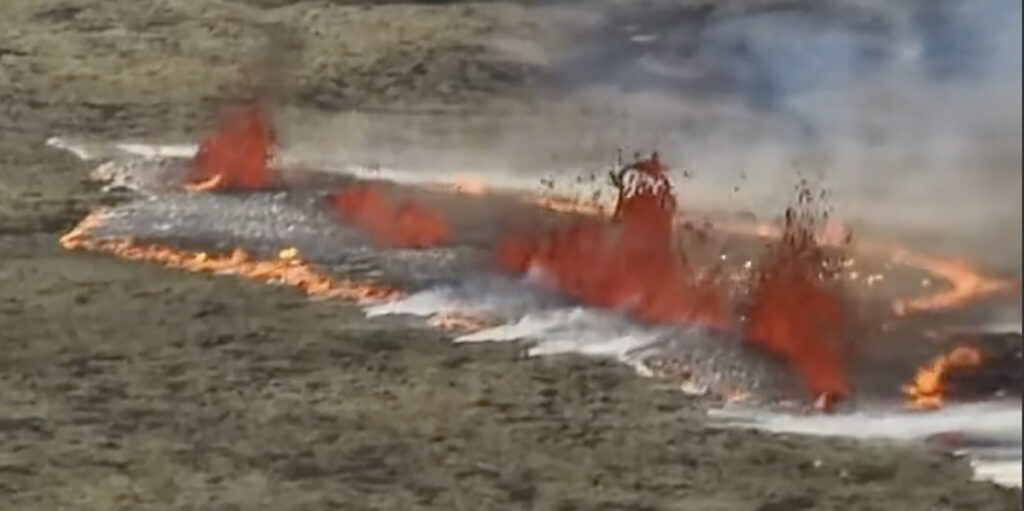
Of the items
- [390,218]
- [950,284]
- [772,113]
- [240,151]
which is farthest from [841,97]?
[240,151]

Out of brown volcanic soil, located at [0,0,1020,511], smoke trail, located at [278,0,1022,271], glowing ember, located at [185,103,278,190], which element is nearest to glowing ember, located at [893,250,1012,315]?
smoke trail, located at [278,0,1022,271]

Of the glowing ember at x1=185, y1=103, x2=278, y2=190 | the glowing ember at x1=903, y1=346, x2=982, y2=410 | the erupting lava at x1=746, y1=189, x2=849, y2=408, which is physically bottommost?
the glowing ember at x1=903, y1=346, x2=982, y2=410

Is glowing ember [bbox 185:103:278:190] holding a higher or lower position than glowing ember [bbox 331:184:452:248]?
higher

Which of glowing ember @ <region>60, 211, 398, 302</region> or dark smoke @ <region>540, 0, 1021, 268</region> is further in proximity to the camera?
glowing ember @ <region>60, 211, 398, 302</region>

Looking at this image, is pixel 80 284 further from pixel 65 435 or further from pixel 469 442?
pixel 469 442

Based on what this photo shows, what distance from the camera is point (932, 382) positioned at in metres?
1.03

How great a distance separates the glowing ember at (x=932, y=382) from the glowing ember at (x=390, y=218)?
37cm

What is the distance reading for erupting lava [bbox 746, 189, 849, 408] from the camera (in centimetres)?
105

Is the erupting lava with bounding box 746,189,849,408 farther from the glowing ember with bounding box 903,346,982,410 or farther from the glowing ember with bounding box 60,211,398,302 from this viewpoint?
the glowing ember with bounding box 60,211,398,302

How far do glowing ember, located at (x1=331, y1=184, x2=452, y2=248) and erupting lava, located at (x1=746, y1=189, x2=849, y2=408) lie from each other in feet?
0.81

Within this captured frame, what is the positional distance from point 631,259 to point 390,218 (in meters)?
0.19

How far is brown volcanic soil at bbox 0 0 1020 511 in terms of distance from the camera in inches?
42.3

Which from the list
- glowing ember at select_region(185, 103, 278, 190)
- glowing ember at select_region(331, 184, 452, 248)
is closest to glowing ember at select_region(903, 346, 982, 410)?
glowing ember at select_region(331, 184, 452, 248)

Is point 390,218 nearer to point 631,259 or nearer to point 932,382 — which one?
point 631,259
